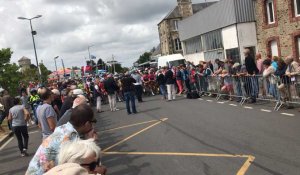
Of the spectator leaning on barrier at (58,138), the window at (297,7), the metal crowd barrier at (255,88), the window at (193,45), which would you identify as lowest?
the metal crowd barrier at (255,88)

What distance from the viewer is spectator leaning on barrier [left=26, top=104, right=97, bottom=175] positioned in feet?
13.0

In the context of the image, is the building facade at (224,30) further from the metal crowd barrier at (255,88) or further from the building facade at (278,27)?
the metal crowd barrier at (255,88)

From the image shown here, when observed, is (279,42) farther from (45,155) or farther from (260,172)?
(45,155)

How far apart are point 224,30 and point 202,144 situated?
30621 millimetres

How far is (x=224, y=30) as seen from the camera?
38594mm

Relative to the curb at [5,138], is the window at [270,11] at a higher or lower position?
higher

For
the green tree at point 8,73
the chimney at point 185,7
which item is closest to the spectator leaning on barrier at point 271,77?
the green tree at point 8,73

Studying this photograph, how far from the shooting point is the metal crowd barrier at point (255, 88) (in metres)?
12.6

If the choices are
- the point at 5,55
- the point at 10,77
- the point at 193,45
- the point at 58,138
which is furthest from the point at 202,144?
the point at 193,45

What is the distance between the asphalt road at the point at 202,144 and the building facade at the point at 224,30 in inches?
836

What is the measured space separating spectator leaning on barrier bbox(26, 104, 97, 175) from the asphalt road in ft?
10.8

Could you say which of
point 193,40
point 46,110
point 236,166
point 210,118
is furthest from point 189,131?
point 193,40

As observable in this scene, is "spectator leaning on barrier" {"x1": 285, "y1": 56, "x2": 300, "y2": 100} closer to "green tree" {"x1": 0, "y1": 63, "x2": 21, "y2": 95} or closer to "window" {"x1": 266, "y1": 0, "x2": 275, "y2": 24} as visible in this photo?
"window" {"x1": 266, "y1": 0, "x2": 275, "y2": 24}

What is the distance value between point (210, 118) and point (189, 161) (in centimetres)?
509
